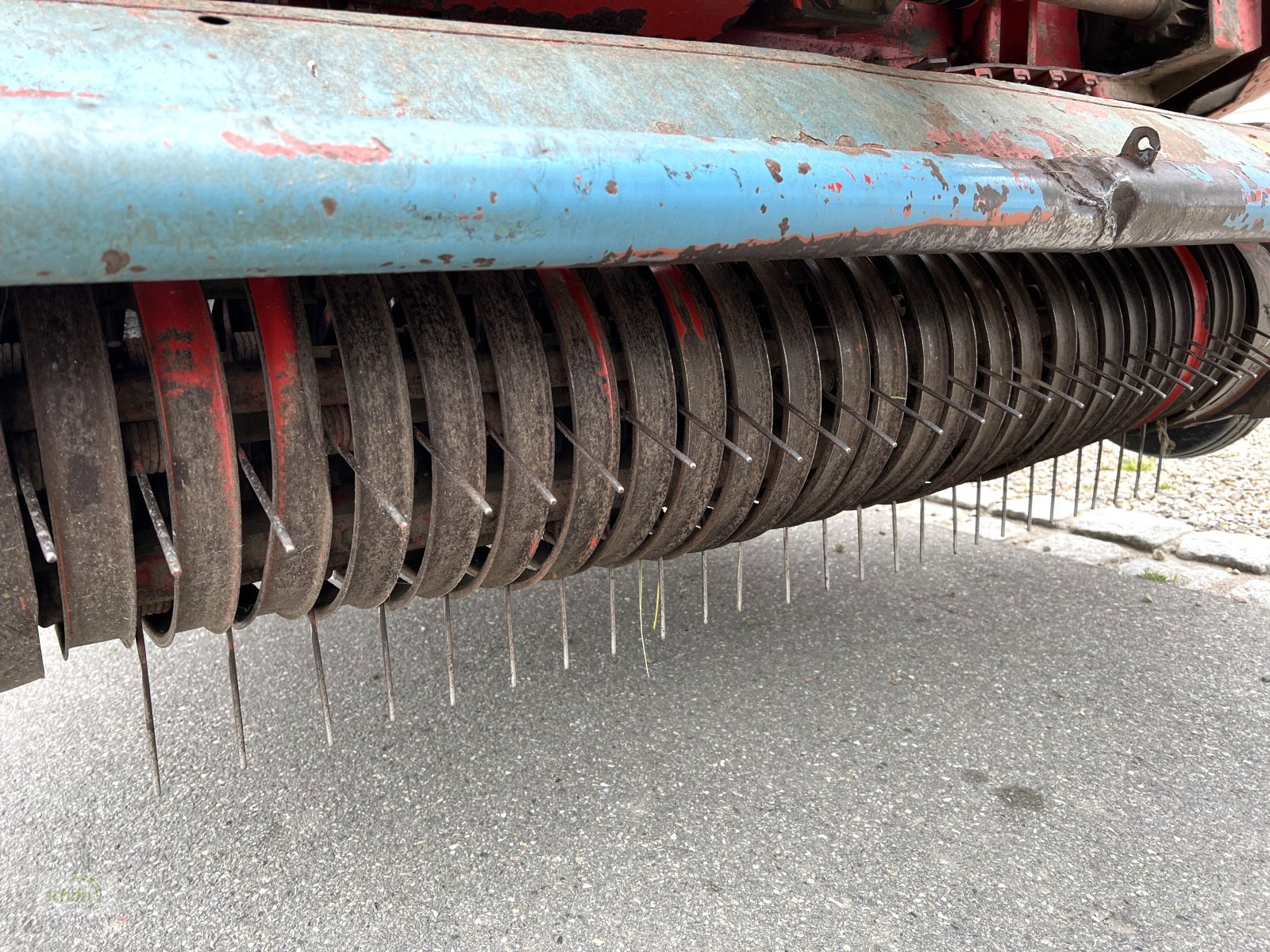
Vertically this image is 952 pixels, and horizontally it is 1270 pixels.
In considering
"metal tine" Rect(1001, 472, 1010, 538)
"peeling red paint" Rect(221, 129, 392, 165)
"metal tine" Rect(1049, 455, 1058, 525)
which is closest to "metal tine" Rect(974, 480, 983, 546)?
"metal tine" Rect(1001, 472, 1010, 538)

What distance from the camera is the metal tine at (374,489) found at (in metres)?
0.81

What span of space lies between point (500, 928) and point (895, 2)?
1.34 metres

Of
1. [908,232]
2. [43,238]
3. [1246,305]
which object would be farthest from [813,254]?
[1246,305]

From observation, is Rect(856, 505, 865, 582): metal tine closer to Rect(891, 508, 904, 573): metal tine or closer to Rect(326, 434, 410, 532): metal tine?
Rect(891, 508, 904, 573): metal tine

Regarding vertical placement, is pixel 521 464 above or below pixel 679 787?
above

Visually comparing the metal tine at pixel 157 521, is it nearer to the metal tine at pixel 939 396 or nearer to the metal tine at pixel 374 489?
the metal tine at pixel 374 489

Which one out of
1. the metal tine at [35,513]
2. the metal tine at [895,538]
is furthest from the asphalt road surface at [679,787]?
the metal tine at [35,513]

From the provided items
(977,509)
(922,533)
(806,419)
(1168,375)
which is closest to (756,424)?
(806,419)

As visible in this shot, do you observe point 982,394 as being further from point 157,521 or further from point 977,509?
point 157,521

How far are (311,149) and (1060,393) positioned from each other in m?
1.20

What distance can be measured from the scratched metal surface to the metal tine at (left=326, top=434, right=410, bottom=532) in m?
0.24

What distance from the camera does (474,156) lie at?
66cm

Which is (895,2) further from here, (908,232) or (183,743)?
(183,743)

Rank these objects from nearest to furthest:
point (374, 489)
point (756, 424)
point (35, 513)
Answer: point (35, 513) → point (374, 489) → point (756, 424)
